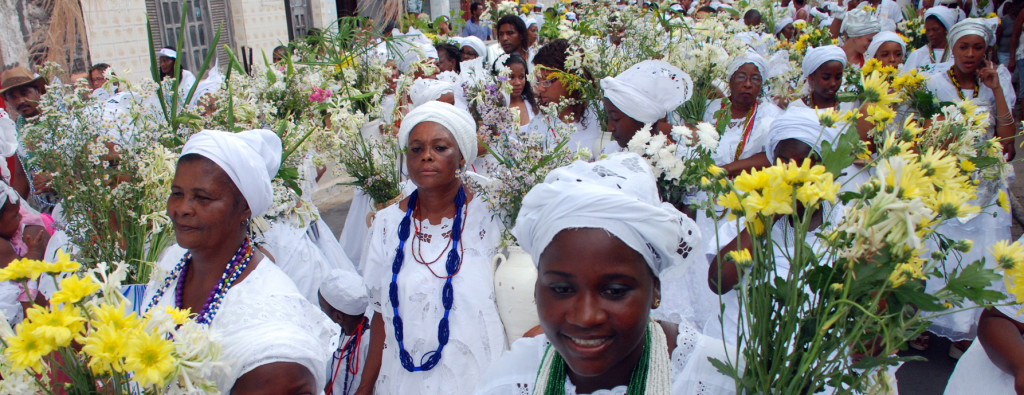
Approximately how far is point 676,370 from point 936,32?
7296 millimetres

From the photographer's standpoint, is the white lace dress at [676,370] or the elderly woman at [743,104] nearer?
the white lace dress at [676,370]

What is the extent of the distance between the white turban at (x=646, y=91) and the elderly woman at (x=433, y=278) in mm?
1110

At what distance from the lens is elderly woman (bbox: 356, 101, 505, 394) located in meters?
2.80

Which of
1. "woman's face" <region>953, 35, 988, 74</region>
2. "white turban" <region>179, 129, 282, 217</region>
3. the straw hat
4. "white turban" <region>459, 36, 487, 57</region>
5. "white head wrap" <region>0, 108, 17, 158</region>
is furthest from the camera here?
"white turban" <region>459, 36, 487, 57</region>

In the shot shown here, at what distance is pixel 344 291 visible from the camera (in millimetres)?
2979

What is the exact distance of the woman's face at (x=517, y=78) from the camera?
584 centimetres

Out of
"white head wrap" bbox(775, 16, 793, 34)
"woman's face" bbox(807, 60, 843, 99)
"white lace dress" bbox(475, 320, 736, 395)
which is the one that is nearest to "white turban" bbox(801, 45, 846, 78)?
"woman's face" bbox(807, 60, 843, 99)

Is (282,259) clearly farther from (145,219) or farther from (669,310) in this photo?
(669,310)

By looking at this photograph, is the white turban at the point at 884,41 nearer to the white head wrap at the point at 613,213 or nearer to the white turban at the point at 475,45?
the white turban at the point at 475,45

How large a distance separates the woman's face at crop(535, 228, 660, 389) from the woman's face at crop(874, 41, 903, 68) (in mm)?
5666

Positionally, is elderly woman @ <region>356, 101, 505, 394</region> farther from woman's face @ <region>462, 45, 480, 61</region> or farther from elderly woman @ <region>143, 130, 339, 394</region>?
woman's face @ <region>462, 45, 480, 61</region>

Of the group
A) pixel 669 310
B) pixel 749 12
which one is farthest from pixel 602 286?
pixel 749 12

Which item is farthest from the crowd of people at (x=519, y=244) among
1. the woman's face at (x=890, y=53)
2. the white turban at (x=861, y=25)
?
the white turban at (x=861, y=25)

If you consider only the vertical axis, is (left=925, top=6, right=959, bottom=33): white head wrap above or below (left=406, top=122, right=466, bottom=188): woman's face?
above
